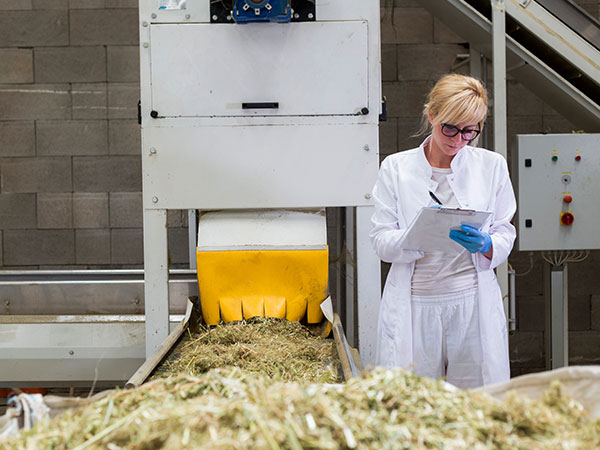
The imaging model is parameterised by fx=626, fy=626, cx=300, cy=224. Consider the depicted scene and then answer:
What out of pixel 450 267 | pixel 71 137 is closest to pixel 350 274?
pixel 450 267

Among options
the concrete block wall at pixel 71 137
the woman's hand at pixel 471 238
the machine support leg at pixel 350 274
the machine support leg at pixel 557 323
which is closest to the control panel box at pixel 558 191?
the machine support leg at pixel 557 323

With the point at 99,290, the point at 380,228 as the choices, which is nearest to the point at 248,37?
the point at 380,228

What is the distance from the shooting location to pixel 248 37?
224cm

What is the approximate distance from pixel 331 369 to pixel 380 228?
16.4 inches

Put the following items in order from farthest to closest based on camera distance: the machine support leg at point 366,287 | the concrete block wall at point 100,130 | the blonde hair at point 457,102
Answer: the concrete block wall at point 100,130 < the machine support leg at point 366,287 < the blonde hair at point 457,102

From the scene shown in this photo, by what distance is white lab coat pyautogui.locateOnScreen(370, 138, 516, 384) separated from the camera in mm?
1711

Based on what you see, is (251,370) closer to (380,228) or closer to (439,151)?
(380,228)

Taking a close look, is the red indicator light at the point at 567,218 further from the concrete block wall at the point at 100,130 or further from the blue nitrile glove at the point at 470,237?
the blue nitrile glove at the point at 470,237

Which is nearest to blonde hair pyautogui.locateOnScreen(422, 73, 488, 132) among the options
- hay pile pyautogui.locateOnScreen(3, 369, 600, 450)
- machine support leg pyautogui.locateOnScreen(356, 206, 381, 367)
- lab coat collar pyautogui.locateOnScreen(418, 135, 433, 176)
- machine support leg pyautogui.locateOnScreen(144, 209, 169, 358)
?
lab coat collar pyautogui.locateOnScreen(418, 135, 433, 176)

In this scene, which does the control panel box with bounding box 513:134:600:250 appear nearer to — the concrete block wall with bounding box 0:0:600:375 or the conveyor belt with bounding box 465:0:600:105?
the conveyor belt with bounding box 465:0:600:105

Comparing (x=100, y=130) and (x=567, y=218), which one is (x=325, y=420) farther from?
(x=100, y=130)

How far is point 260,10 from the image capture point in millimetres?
2180

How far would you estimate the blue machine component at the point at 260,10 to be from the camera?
2170mm

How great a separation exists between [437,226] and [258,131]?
0.89 m
